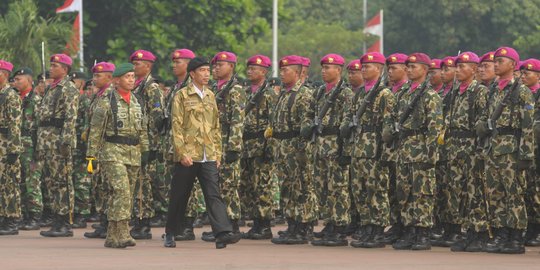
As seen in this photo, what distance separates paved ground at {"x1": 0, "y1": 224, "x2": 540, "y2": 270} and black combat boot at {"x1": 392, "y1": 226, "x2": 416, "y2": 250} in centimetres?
14

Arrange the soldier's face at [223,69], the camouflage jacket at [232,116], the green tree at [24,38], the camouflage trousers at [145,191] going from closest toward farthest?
1. the camouflage jacket at [232,116]
2. the camouflage trousers at [145,191]
3. the soldier's face at [223,69]
4. the green tree at [24,38]

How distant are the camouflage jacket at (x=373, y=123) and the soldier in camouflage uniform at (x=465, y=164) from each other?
0.69 metres

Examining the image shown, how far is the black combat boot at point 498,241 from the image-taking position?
601 inches

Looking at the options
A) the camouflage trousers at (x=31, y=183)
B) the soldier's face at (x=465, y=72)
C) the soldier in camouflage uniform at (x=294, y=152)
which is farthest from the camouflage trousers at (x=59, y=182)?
the soldier's face at (x=465, y=72)

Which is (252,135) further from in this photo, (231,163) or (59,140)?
(59,140)

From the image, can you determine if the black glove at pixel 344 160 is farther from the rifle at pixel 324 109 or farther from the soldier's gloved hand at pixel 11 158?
the soldier's gloved hand at pixel 11 158

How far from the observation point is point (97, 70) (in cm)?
1741

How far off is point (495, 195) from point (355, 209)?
2.65m

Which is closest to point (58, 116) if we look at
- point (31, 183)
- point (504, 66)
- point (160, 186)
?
point (160, 186)

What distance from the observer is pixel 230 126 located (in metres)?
16.6

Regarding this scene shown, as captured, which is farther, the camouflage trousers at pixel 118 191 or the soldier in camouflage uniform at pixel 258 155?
the soldier in camouflage uniform at pixel 258 155

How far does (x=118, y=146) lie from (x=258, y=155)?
7.62ft

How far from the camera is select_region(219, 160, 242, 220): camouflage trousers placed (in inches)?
669

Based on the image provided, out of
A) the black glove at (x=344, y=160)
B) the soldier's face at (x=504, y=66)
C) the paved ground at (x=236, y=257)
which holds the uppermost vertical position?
the soldier's face at (x=504, y=66)
